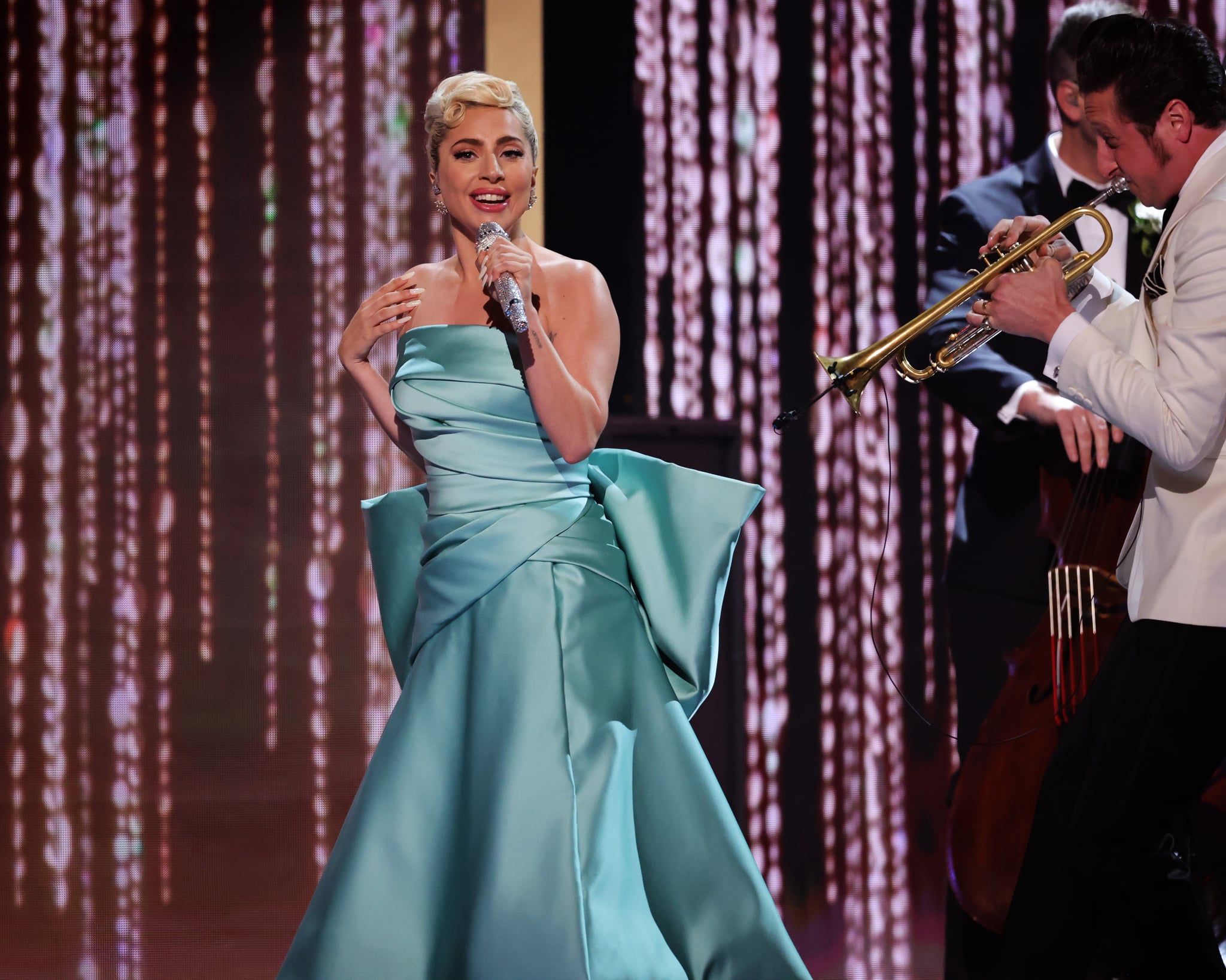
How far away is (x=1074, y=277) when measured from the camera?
2.21 m

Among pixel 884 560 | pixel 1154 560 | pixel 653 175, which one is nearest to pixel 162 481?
pixel 653 175

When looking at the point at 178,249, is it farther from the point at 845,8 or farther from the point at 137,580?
the point at 845,8

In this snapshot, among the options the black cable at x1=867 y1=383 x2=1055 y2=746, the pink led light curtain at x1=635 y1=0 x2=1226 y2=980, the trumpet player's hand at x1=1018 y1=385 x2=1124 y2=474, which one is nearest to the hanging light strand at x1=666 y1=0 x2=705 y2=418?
the pink led light curtain at x1=635 y1=0 x2=1226 y2=980

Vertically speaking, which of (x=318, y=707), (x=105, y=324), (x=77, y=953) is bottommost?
(x=77, y=953)

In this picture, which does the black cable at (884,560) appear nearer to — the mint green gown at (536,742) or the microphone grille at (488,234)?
the mint green gown at (536,742)

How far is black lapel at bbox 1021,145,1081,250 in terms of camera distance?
108 inches

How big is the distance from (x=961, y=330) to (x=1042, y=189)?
705 mm

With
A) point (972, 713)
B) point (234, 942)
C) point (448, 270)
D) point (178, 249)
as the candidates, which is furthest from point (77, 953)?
point (972, 713)

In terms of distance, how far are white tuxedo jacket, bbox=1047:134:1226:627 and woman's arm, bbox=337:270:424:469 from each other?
1057mm

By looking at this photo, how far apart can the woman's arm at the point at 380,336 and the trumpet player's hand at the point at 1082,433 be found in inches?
46.9

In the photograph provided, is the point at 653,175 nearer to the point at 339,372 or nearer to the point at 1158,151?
the point at 339,372

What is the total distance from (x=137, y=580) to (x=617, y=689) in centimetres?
169

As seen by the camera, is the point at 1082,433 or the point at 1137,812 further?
the point at 1082,433

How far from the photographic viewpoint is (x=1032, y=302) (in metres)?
1.98
